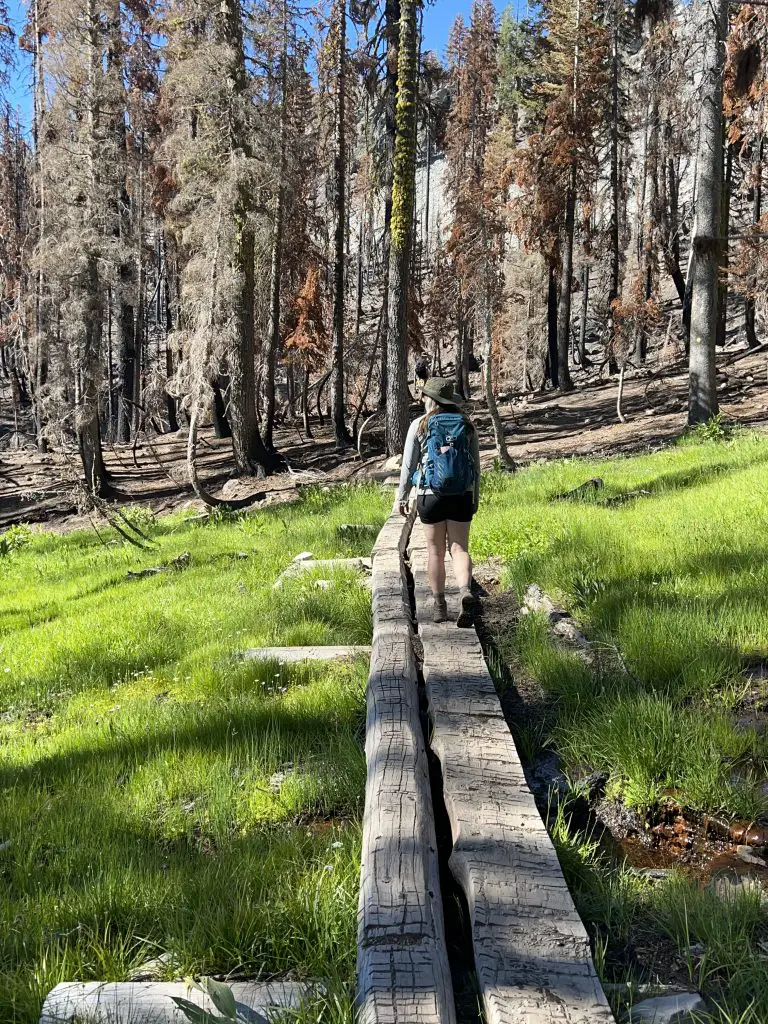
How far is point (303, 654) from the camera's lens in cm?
564

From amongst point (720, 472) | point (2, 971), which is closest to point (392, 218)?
point (720, 472)

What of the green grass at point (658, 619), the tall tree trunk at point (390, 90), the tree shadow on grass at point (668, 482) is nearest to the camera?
the green grass at point (658, 619)

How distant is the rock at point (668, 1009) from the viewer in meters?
2.17

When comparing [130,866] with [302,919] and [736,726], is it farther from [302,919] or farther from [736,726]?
[736,726]

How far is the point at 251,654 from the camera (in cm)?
566

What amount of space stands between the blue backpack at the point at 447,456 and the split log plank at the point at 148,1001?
12.2ft

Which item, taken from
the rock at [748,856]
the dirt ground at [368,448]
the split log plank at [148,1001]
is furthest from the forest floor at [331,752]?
the dirt ground at [368,448]

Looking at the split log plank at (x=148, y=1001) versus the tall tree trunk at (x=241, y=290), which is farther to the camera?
the tall tree trunk at (x=241, y=290)

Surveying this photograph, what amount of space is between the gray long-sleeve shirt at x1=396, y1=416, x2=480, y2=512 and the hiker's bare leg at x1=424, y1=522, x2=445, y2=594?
0.96 feet

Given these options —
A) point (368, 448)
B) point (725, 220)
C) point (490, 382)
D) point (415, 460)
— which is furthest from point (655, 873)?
point (725, 220)

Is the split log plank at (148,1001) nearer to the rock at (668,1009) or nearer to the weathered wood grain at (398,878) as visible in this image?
the weathered wood grain at (398,878)

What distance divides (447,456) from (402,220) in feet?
36.3

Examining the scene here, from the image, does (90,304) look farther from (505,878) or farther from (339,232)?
(505,878)

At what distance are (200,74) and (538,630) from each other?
15.2m
